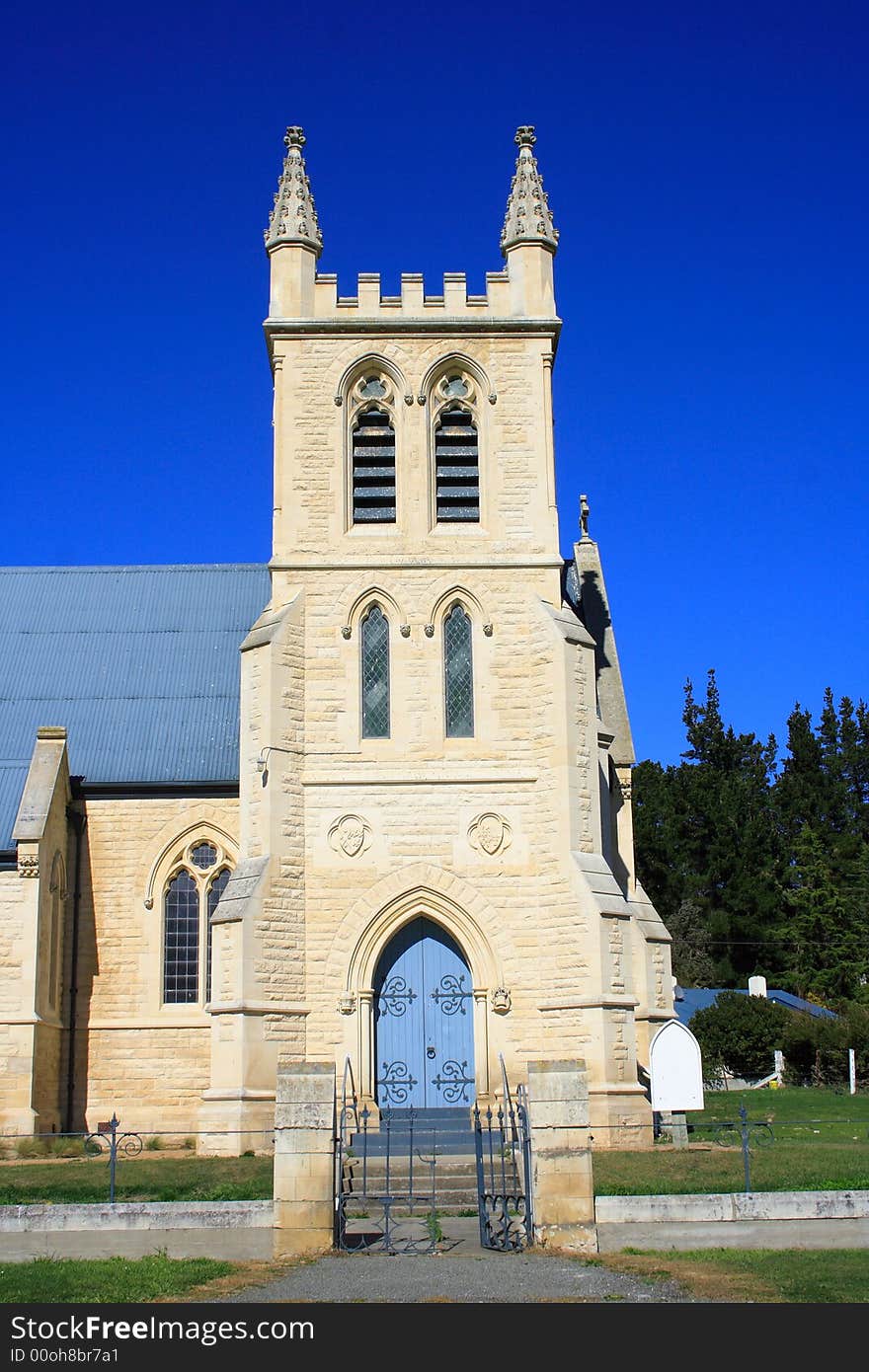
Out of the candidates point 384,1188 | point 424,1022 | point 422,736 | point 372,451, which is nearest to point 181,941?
point 424,1022

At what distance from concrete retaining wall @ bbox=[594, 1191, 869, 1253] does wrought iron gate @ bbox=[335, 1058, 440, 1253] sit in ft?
5.89

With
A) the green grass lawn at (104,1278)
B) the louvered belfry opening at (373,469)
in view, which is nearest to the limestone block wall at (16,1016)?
the louvered belfry opening at (373,469)

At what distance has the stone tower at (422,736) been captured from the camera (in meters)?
21.2

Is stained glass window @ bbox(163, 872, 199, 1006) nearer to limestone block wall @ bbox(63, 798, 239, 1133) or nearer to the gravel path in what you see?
limestone block wall @ bbox(63, 798, 239, 1133)

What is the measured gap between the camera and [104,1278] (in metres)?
11.9

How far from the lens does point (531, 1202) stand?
1353 centimetres

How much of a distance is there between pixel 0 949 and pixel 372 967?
19.2 feet

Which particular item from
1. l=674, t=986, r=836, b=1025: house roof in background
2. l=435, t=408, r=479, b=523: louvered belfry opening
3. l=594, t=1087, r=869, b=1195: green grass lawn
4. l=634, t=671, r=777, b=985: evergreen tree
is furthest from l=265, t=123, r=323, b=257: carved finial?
l=634, t=671, r=777, b=985: evergreen tree

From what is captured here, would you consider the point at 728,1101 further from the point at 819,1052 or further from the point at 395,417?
the point at 395,417

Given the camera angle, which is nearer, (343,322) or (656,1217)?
(656,1217)

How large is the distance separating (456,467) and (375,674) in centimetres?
384

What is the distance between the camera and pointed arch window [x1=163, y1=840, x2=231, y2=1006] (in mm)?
24062

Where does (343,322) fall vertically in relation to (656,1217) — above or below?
above

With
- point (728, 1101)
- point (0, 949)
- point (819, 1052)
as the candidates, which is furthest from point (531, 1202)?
point (819, 1052)
